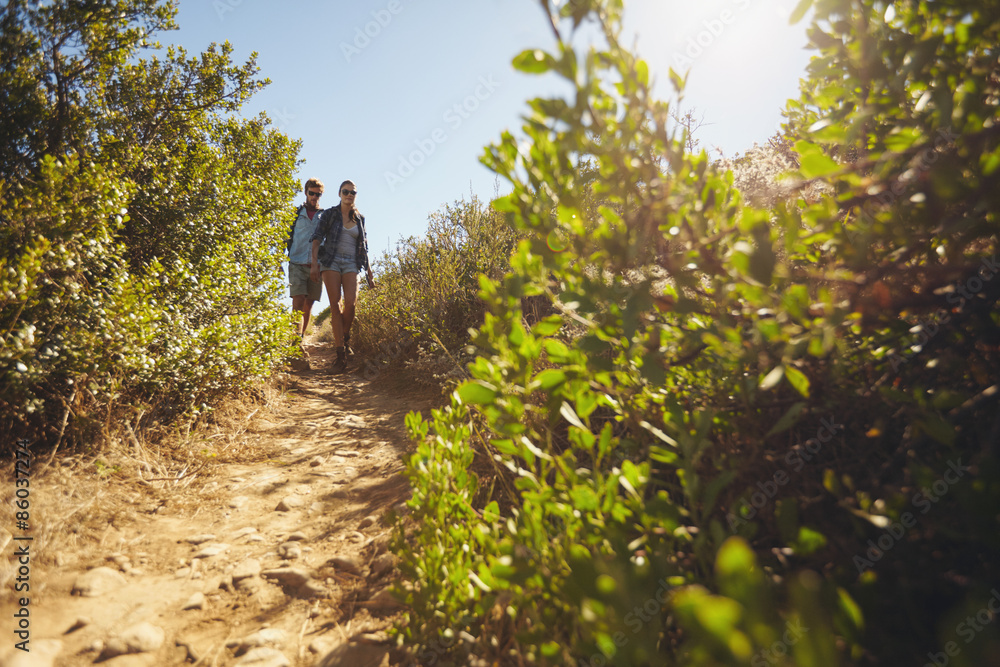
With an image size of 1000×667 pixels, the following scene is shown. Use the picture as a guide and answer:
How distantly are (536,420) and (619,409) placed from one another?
84cm

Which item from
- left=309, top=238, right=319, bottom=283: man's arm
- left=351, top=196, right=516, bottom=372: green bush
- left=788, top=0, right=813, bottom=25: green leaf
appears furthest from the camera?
left=309, top=238, right=319, bottom=283: man's arm

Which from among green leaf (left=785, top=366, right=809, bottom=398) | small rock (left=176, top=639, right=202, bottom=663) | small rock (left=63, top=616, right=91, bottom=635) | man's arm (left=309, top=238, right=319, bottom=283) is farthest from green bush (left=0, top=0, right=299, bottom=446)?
green leaf (left=785, top=366, right=809, bottom=398)

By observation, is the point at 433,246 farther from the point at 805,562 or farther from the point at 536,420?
the point at 805,562

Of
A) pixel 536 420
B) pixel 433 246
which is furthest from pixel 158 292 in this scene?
pixel 433 246

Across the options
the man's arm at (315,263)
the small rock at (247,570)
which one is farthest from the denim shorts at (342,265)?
the small rock at (247,570)

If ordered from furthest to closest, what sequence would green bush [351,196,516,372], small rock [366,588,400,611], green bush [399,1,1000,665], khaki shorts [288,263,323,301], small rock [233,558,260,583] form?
khaki shorts [288,263,323,301], green bush [351,196,516,372], small rock [233,558,260,583], small rock [366,588,400,611], green bush [399,1,1000,665]

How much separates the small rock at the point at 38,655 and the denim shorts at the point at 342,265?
5318mm

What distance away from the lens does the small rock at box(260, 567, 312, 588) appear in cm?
195

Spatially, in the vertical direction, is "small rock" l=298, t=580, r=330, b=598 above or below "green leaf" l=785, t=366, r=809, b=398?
below

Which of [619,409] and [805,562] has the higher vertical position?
[619,409]

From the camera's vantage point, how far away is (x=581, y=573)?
0.76 meters

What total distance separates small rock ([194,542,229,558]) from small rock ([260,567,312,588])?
1.11 feet

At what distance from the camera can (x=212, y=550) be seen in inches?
85.8

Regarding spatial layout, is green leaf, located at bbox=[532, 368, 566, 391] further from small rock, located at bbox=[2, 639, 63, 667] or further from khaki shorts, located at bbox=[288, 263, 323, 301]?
khaki shorts, located at bbox=[288, 263, 323, 301]
